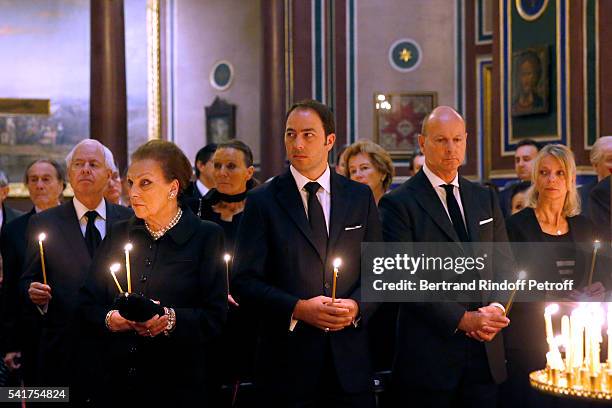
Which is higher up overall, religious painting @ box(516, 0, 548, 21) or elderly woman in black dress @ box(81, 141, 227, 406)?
religious painting @ box(516, 0, 548, 21)

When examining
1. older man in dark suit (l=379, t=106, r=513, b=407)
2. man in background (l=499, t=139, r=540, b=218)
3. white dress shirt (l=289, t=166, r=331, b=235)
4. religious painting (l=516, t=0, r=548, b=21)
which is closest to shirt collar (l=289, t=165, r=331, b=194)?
white dress shirt (l=289, t=166, r=331, b=235)

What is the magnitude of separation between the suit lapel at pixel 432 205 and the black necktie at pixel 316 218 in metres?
0.49

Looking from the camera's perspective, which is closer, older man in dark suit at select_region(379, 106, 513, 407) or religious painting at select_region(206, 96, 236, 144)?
older man in dark suit at select_region(379, 106, 513, 407)

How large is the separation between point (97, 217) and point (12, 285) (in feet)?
2.82

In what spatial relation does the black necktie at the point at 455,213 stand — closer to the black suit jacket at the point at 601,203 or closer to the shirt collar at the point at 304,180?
the shirt collar at the point at 304,180

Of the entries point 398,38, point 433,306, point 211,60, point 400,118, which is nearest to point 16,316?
point 433,306

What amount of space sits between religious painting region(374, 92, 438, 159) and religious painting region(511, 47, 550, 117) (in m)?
3.18

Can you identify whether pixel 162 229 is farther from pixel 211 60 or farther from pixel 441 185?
pixel 211 60

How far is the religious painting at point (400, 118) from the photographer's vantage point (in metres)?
15.1

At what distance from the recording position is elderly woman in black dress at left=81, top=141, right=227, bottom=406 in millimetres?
3693

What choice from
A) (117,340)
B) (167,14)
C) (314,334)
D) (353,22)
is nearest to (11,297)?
(117,340)

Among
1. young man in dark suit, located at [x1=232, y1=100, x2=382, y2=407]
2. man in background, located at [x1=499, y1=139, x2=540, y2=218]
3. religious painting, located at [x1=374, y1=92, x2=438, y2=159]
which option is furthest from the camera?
religious painting, located at [x1=374, y1=92, x2=438, y2=159]

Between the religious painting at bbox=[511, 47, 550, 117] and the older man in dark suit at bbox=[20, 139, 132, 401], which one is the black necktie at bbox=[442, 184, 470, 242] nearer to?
the older man in dark suit at bbox=[20, 139, 132, 401]

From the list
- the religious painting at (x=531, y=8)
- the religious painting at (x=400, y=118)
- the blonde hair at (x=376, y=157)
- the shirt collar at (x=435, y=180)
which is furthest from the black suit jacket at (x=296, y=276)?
the religious painting at (x=400, y=118)
